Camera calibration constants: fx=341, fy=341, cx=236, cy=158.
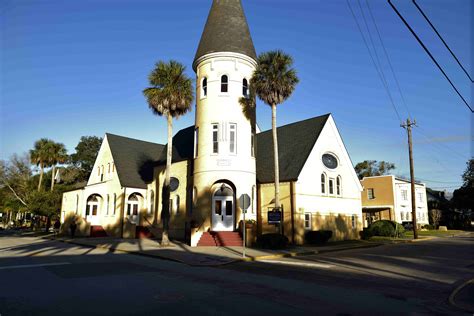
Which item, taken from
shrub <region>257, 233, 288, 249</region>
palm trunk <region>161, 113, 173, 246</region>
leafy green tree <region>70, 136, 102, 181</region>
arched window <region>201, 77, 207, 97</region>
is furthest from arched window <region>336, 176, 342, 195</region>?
leafy green tree <region>70, 136, 102, 181</region>

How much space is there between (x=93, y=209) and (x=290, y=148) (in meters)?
22.2

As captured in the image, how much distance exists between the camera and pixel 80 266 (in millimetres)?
13625

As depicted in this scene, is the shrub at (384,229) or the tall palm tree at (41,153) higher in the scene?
the tall palm tree at (41,153)

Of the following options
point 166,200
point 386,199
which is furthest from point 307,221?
point 386,199

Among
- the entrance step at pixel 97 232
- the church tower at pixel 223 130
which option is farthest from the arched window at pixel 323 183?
the entrance step at pixel 97 232

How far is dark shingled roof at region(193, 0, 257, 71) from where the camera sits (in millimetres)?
25641

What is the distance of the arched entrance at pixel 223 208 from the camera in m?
24.0

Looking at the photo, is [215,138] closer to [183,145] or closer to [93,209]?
[183,145]

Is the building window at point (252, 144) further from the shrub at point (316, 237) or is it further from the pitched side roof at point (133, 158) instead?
the pitched side roof at point (133, 158)

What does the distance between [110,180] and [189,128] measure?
940cm

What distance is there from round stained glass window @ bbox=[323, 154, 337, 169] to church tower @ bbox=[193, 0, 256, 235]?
21.2ft

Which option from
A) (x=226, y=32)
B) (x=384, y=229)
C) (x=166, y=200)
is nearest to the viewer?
(x=166, y=200)

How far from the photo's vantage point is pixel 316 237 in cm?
2458

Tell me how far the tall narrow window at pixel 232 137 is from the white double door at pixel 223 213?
3.45m
